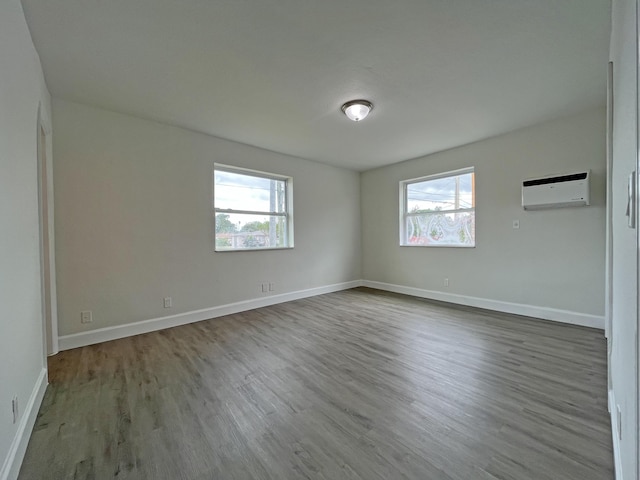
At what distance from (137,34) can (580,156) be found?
460 cm

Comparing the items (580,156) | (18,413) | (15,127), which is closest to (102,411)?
(18,413)

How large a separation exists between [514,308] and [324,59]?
3913 mm

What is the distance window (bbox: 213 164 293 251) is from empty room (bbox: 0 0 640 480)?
5cm

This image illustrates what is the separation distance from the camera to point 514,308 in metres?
3.79

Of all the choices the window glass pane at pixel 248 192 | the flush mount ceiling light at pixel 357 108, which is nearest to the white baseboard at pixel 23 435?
the window glass pane at pixel 248 192

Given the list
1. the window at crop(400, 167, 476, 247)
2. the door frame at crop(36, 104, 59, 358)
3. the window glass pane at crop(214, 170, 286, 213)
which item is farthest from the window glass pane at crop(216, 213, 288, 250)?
the window at crop(400, 167, 476, 247)

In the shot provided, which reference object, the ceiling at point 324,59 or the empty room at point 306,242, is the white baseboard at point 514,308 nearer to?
the empty room at point 306,242

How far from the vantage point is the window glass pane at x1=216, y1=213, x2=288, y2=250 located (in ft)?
13.1

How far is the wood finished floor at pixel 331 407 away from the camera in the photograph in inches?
52.8

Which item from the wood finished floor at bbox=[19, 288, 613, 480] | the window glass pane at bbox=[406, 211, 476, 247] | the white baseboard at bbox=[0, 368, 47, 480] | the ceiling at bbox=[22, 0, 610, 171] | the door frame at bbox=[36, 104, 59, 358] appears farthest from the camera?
the window glass pane at bbox=[406, 211, 476, 247]

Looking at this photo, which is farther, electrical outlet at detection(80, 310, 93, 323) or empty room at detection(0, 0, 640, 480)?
electrical outlet at detection(80, 310, 93, 323)

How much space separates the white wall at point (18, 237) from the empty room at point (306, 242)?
2cm

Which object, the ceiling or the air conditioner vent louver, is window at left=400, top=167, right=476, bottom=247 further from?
the ceiling

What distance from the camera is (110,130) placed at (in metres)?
3.06
